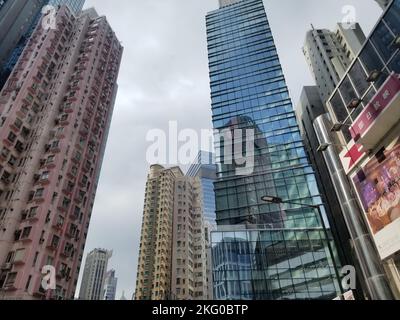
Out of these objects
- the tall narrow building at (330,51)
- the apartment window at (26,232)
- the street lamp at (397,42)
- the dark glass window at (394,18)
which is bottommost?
the apartment window at (26,232)

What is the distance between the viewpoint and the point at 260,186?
5619 centimetres

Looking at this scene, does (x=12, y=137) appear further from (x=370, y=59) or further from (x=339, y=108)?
(x=370, y=59)

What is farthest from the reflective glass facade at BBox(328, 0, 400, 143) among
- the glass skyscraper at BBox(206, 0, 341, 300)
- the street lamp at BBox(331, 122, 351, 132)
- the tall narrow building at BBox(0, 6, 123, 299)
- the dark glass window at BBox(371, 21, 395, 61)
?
the tall narrow building at BBox(0, 6, 123, 299)

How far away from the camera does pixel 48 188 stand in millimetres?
39469

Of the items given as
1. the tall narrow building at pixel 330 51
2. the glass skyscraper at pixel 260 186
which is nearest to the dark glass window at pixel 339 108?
the glass skyscraper at pixel 260 186

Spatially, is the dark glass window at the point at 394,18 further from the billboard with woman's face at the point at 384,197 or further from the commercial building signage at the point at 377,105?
the billboard with woman's face at the point at 384,197

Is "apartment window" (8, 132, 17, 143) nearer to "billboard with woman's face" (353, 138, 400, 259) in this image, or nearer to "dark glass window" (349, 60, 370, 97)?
"dark glass window" (349, 60, 370, 97)

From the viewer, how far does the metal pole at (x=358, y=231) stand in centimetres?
1903

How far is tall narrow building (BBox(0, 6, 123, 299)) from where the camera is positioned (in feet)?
117

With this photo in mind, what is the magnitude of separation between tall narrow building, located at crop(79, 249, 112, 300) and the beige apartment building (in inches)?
2901

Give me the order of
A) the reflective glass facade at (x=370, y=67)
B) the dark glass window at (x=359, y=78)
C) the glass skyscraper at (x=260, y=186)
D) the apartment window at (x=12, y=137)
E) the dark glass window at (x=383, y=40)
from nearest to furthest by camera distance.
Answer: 1. the reflective glass facade at (x=370, y=67)
2. the dark glass window at (x=383, y=40)
3. the dark glass window at (x=359, y=78)
4. the glass skyscraper at (x=260, y=186)
5. the apartment window at (x=12, y=137)

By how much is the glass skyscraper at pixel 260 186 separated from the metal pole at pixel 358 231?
5.96 metres

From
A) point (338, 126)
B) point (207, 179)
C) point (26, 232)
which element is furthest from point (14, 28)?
point (207, 179)
